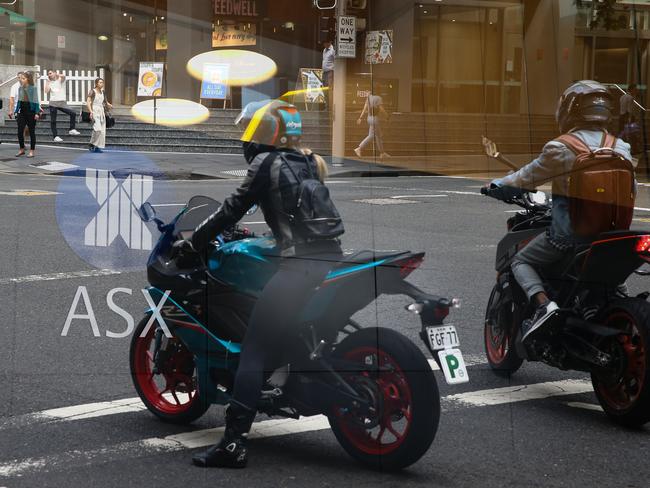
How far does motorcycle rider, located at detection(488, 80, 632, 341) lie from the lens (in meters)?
3.29

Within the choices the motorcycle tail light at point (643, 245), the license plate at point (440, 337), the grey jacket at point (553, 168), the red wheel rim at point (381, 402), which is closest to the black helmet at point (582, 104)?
the grey jacket at point (553, 168)

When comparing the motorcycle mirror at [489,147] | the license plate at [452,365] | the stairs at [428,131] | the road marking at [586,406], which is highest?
the stairs at [428,131]

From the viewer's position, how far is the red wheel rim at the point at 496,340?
548cm

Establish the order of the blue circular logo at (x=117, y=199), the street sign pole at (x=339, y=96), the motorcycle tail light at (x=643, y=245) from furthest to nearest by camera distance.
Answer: the blue circular logo at (x=117, y=199)
the motorcycle tail light at (x=643, y=245)
the street sign pole at (x=339, y=96)

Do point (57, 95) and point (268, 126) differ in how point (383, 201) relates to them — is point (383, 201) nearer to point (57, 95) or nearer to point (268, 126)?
point (268, 126)

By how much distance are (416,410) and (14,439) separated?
184 centimetres

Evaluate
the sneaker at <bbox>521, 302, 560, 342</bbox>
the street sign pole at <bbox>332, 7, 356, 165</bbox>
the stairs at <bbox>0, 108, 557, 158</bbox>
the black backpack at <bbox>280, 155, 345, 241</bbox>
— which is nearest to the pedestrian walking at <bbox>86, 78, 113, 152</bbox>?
the stairs at <bbox>0, 108, 557, 158</bbox>

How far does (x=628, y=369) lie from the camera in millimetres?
4926

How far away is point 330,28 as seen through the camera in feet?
11.3

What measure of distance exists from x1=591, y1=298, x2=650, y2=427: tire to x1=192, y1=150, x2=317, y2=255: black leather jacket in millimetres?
1667

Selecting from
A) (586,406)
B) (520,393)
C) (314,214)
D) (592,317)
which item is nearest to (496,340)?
(520,393)

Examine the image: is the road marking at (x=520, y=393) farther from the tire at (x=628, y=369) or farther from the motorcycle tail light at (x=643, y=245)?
the motorcycle tail light at (x=643, y=245)

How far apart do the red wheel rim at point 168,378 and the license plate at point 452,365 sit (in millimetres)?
1406

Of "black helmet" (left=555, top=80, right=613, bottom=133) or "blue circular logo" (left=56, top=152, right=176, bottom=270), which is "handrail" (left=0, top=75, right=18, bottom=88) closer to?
"blue circular logo" (left=56, top=152, right=176, bottom=270)
